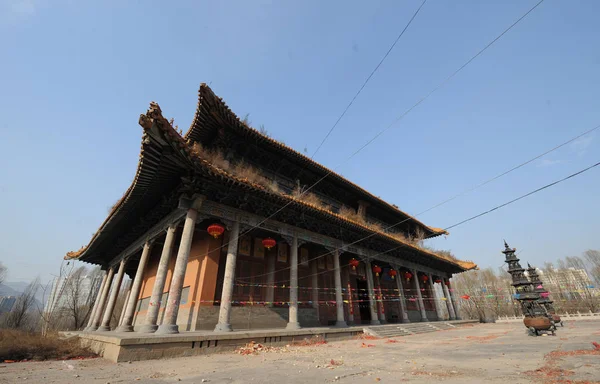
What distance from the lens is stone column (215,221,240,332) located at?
830cm

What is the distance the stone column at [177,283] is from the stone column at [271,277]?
4437mm

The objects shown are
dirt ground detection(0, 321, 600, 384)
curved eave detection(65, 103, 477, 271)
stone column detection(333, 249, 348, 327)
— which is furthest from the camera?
stone column detection(333, 249, 348, 327)

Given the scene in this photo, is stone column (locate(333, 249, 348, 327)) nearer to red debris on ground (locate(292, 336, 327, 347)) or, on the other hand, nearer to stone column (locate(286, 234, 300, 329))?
red debris on ground (locate(292, 336, 327, 347))

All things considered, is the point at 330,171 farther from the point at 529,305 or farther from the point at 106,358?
the point at 106,358

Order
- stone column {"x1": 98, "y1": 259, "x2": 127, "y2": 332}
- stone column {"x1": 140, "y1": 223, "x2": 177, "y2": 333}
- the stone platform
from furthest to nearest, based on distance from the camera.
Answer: stone column {"x1": 98, "y1": 259, "x2": 127, "y2": 332}, stone column {"x1": 140, "y1": 223, "x2": 177, "y2": 333}, the stone platform

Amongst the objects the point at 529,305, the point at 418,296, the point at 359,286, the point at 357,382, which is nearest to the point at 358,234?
the point at 359,286

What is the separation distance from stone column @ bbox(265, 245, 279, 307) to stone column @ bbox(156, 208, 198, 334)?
4.44 m

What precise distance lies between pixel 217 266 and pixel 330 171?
7.41 meters

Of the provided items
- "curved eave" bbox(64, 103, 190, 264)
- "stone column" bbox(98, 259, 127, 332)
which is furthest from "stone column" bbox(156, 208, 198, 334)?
"stone column" bbox(98, 259, 127, 332)

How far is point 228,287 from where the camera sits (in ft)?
28.9

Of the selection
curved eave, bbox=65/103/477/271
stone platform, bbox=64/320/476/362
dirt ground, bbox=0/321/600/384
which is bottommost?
dirt ground, bbox=0/321/600/384

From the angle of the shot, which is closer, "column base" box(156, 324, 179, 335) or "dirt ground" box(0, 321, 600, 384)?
"dirt ground" box(0, 321, 600, 384)

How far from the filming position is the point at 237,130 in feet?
37.2

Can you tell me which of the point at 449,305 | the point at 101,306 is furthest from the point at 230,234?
the point at 449,305
